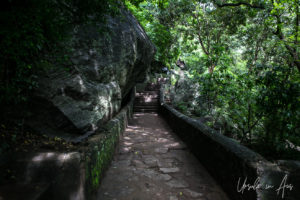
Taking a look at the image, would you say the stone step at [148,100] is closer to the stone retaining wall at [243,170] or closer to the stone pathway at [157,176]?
the stone pathway at [157,176]

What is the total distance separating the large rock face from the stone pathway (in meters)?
1.01

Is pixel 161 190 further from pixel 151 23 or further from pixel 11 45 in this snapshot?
pixel 151 23

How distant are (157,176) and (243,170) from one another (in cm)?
152

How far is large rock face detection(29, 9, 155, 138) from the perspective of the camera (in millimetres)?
2719

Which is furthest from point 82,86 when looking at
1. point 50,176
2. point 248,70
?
point 248,70

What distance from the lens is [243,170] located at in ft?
Answer: 7.10

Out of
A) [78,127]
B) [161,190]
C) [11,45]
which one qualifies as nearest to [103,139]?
[78,127]

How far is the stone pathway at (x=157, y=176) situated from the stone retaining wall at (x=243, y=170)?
0.81 feet

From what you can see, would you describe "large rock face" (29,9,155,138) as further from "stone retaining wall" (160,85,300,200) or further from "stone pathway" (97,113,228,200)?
"stone retaining wall" (160,85,300,200)

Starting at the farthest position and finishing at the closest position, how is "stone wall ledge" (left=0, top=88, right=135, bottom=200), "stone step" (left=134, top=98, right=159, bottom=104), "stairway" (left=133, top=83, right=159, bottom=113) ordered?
1. "stone step" (left=134, top=98, right=159, bottom=104)
2. "stairway" (left=133, top=83, right=159, bottom=113)
3. "stone wall ledge" (left=0, top=88, right=135, bottom=200)

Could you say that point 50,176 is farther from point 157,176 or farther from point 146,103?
point 146,103

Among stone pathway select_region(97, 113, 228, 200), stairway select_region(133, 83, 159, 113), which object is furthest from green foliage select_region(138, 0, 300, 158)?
stairway select_region(133, 83, 159, 113)

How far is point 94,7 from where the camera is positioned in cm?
251

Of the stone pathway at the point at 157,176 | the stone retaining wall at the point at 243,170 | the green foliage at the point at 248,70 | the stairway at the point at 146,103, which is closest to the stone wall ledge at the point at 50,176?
the stone pathway at the point at 157,176
